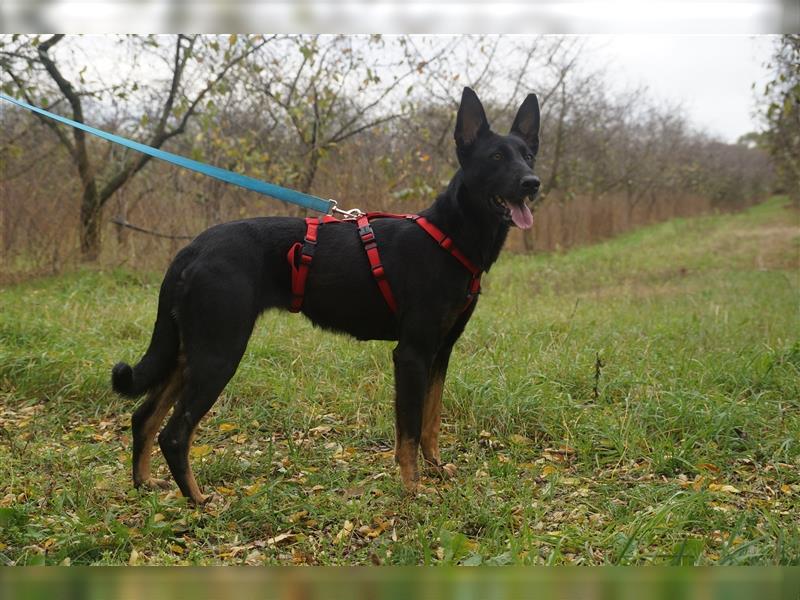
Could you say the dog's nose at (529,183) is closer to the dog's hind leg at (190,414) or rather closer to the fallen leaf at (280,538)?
the dog's hind leg at (190,414)

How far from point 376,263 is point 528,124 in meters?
1.17

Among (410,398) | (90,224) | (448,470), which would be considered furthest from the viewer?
(90,224)

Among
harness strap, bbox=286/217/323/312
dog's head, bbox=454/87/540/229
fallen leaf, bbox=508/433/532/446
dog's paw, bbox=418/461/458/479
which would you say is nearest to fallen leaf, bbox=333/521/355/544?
dog's paw, bbox=418/461/458/479

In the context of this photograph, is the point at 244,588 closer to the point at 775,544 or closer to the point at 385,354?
the point at 775,544

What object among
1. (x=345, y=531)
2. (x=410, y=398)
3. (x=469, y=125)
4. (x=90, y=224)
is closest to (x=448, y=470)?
(x=410, y=398)

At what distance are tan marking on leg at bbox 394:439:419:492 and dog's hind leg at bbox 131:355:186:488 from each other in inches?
45.1

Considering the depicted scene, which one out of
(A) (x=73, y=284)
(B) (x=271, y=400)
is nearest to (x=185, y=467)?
(B) (x=271, y=400)

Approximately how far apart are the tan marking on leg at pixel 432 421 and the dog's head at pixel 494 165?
0.98 metres

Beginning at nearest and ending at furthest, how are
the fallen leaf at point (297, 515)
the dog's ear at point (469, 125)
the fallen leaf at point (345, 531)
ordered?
the fallen leaf at point (345, 531) → the fallen leaf at point (297, 515) → the dog's ear at point (469, 125)

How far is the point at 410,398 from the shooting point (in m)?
3.07

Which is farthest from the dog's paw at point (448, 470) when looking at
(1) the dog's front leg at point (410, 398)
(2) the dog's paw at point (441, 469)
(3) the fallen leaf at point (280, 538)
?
(3) the fallen leaf at point (280, 538)

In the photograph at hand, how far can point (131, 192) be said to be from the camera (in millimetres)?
9648

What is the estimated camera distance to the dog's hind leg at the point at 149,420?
305 centimetres

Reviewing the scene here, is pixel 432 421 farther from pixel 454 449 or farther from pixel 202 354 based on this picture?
pixel 202 354
